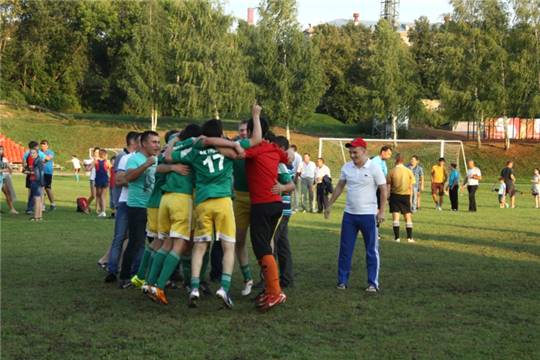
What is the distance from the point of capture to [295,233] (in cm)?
1691

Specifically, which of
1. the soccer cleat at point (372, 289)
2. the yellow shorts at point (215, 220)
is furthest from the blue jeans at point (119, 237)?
the soccer cleat at point (372, 289)

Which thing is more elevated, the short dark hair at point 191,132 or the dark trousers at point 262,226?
the short dark hair at point 191,132

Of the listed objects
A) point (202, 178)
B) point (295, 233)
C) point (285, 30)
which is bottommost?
point (295, 233)

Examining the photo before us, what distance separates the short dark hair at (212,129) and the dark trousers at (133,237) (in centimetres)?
179

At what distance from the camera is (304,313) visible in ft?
26.9

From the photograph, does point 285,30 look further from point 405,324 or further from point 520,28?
point 405,324

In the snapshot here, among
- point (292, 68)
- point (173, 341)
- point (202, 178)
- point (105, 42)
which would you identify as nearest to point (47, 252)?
point (202, 178)

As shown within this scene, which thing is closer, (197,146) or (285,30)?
(197,146)

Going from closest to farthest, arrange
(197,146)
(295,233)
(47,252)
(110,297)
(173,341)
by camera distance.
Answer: (173,341), (197,146), (110,297), (47,252), (295,233)

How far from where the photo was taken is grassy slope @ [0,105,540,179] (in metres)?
54.4

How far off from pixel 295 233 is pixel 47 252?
594cm

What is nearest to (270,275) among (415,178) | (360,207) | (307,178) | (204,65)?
(360,207)

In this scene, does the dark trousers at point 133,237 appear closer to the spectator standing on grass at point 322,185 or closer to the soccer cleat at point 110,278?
the soccer cleat at point 110,278

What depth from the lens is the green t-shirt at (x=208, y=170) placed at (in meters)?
8.18
